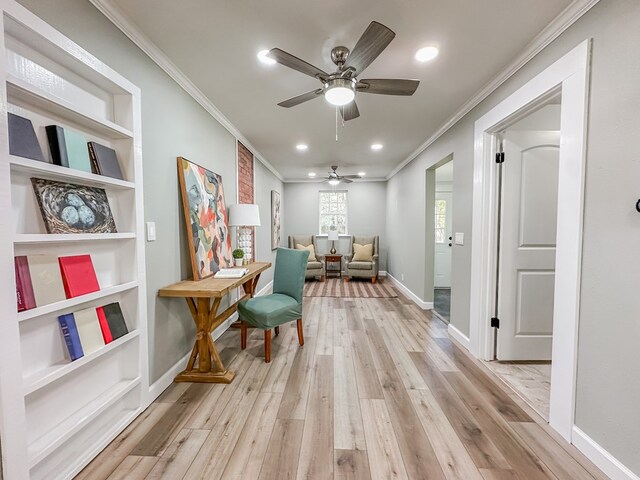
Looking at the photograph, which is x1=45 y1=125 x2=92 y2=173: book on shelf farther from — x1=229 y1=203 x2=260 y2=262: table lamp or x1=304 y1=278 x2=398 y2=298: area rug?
x1=304 y1=278 x2=398 y2=298: area rug

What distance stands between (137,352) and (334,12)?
2.37 m

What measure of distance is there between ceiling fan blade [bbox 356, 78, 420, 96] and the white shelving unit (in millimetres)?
1480

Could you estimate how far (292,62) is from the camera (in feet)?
5.00

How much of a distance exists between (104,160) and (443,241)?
5.78 m

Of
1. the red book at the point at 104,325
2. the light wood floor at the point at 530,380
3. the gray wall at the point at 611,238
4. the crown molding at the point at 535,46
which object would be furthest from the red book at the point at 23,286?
the crown molding at the point at 535,46

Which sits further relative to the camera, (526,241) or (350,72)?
(526,241)

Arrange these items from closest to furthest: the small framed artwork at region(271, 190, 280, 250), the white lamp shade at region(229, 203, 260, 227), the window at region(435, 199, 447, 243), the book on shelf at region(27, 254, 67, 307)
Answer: the book on shelf at region(27, 254, 67, 307) → the white lamp shade at region(229, 203, 260, 227) → the small framed artwork at region(271, 190, 280, 250) → the window at region(435, 199, 447, 243)

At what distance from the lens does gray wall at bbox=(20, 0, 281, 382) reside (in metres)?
1.39

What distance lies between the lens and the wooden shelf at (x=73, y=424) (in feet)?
3.56

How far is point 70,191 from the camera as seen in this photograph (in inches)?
51.2

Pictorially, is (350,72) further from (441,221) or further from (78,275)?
(441,221)

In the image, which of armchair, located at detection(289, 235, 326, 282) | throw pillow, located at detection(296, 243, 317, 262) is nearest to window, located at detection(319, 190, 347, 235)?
armchair, located at detection(289, 235, 326, 282)

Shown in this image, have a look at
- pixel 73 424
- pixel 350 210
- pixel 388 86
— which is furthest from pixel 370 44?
pixel 350 210

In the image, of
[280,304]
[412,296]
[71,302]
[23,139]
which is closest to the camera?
[23,139]
